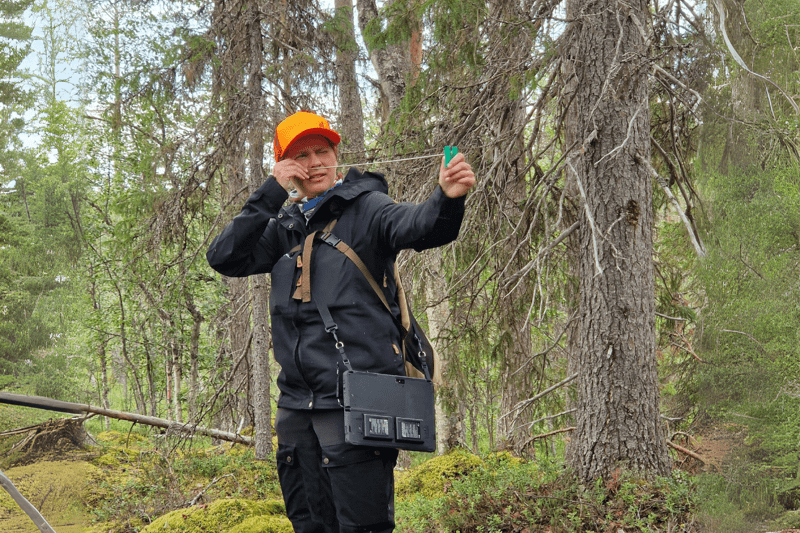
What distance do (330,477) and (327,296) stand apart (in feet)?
2.37

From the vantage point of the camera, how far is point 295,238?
8.90ft

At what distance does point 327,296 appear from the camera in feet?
7.87

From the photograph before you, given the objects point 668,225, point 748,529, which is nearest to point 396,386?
point 748,529

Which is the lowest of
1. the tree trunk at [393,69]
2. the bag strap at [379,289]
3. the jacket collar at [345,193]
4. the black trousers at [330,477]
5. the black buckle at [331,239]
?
the black trousers at [330,477]

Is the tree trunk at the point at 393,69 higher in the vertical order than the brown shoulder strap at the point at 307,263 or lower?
higher

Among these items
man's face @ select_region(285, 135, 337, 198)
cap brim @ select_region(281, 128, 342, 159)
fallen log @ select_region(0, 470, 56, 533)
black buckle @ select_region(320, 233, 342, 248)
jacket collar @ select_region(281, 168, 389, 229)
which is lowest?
fallen log @ select_region(0, 470, 56, 533)

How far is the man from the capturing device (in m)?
2.29

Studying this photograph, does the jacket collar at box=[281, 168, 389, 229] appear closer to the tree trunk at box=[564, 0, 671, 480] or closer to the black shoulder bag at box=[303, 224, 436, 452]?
the black shoulder bag at box=[303, 224, 436, 452]

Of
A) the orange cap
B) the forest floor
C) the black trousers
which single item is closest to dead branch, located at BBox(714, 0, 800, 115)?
the forest floor

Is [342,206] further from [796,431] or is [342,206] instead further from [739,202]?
[796,431]

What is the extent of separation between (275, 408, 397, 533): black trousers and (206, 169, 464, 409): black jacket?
0.10m

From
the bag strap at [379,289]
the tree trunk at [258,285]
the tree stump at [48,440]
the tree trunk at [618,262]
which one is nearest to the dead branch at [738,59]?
the bag strap at [379,289]

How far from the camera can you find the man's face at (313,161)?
2.70 meters

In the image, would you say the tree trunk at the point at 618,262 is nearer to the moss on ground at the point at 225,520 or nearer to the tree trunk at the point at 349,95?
the moss on ground at the point at 225,520
